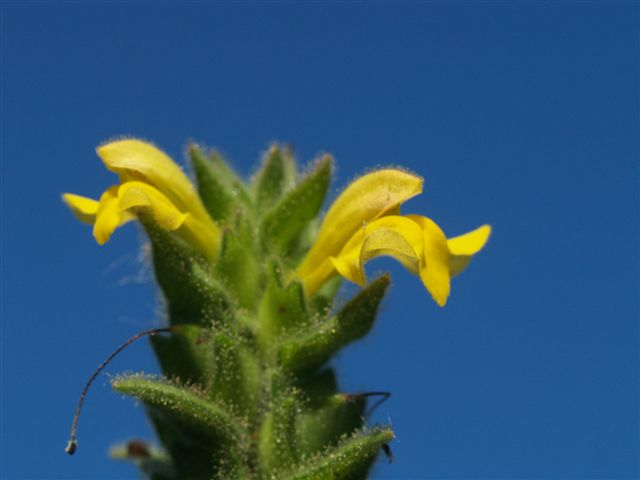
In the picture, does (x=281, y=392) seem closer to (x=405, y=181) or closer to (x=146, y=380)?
(x=146, y=380)

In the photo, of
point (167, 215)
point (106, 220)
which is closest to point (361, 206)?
point (167, 215)

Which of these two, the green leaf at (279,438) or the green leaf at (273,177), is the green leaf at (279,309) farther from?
the green leaf at (273,177)

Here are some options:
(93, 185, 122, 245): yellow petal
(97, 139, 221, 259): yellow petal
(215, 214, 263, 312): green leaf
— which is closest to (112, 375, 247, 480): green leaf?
(215, 214, 263, 312): green leaf

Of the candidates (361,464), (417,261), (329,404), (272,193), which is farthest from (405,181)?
(361,464)

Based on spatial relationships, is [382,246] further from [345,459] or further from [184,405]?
[184,405]

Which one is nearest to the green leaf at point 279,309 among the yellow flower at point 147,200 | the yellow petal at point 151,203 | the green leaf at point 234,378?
the green leaf at point 234,378

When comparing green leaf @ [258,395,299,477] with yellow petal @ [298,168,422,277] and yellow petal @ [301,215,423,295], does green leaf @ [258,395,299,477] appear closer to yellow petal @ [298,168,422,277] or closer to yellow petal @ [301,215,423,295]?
yellow petal @ [301,215,423,295]
